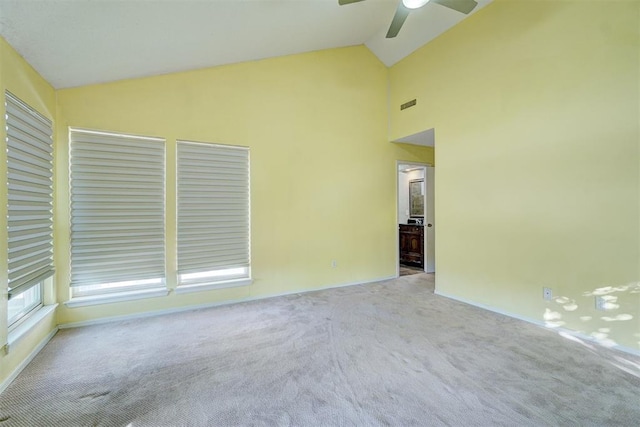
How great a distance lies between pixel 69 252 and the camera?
290 centimetres

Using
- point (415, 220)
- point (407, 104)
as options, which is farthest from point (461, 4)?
point (415, 220)

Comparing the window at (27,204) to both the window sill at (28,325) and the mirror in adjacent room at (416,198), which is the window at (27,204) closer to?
the window sill at (28,325)

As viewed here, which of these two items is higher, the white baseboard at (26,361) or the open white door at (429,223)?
the open white door at (429,223)

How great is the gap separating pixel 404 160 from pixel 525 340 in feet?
11.0

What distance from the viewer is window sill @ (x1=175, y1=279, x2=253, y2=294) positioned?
338 cm

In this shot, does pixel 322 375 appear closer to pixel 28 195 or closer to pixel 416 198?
pixel 28 195

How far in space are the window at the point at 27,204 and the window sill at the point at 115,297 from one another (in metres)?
0.29

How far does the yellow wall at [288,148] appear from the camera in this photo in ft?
10.0

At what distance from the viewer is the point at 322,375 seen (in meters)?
2.06

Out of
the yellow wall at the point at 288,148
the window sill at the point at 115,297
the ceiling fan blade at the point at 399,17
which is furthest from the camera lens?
the yellow wall at the point at 288,148

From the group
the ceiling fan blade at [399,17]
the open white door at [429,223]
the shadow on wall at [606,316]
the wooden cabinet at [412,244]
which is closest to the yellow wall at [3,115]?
the ceiling fan blade at [399,17]

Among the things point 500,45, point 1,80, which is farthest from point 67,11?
point 500,45

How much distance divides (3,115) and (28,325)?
1.70 m

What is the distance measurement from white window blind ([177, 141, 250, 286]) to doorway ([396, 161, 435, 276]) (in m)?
2.83
